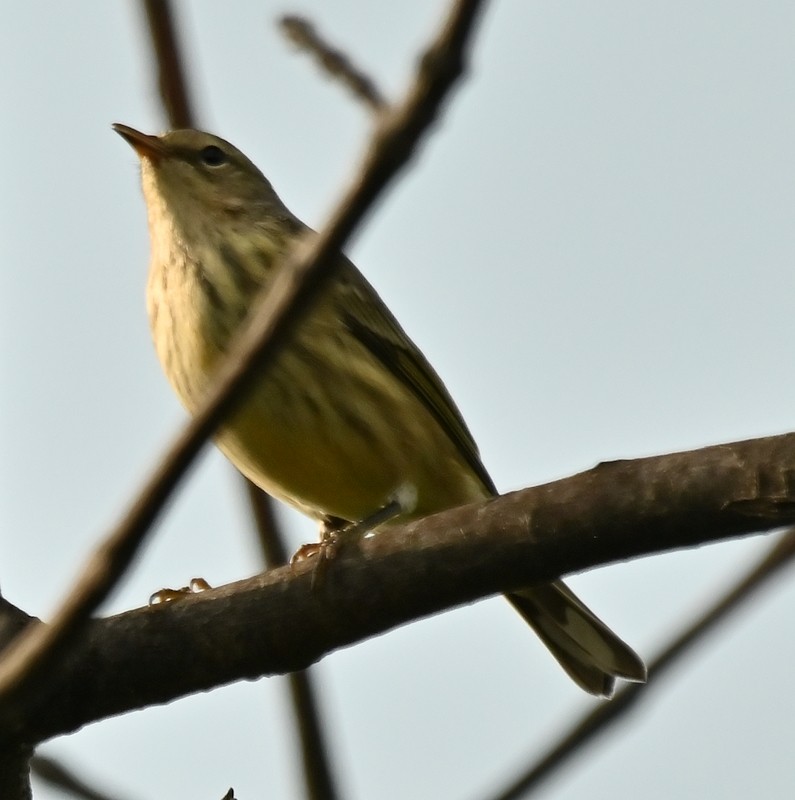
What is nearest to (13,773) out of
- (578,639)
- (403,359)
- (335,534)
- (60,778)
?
(60,778)

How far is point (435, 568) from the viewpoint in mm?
3666

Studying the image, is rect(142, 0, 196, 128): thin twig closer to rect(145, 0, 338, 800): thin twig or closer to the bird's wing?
rect(145, 0, 338, 800): thin twig

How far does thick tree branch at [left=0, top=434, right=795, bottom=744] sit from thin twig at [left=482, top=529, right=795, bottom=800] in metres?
0.41

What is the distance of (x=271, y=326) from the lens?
2.22 meters

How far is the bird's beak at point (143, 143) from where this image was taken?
6.92 meters

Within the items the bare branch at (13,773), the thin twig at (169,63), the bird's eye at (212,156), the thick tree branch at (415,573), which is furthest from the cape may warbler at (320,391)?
the bare branch at (13,773)

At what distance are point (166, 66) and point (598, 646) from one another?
3426mm

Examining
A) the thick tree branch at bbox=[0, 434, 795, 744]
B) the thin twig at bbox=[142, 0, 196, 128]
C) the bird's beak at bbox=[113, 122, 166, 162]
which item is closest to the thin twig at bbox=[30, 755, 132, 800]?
the thick tree branch at bbox=[0, 434, 795, 744]

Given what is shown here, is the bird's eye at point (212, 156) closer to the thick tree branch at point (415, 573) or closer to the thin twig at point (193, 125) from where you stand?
the thin twig at point (193, 125)

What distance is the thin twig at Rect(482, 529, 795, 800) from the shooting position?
355 centimetres

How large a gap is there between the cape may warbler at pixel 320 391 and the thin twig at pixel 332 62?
305cm

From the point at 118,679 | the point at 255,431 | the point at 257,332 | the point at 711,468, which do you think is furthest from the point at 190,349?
the point at 257,332

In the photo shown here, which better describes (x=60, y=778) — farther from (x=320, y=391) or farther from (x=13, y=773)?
(x=320, y=391)

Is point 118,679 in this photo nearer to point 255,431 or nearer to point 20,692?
point 20,692
